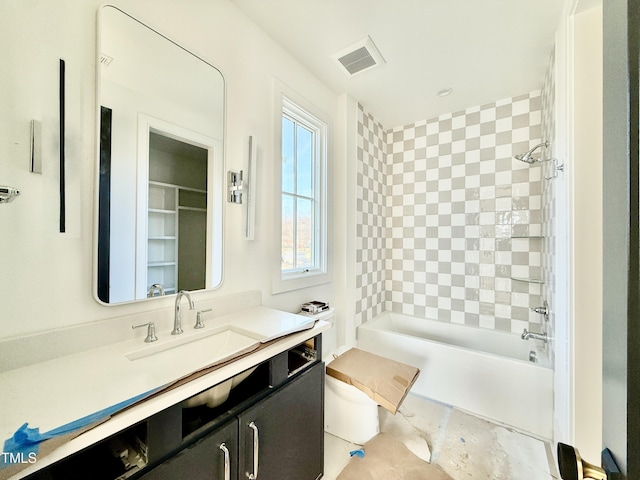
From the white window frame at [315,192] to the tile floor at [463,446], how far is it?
1039mm

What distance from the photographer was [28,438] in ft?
1.59

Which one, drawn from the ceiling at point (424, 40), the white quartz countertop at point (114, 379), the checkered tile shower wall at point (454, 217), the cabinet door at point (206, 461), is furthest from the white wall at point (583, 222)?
the cabinet door at point (206, 461)

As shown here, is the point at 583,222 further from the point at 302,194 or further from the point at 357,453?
the point at 357,453

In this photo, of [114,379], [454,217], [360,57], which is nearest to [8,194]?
[114,379]

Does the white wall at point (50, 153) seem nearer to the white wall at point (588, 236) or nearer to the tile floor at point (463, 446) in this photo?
the tile floor at point (463, 446)

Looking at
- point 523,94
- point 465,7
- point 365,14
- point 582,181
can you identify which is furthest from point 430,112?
point 582,181

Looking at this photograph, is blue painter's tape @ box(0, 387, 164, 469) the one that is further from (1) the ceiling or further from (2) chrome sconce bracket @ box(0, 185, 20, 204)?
(1) the ceiling

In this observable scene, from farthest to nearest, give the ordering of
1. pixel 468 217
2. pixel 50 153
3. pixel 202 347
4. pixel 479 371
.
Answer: pixel 468 217 → pixel 479 371 → pixel 202 347 → pixel 50 153

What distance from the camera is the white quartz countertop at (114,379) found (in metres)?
0.56

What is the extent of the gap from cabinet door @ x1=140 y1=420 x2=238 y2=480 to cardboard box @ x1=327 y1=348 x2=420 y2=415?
0.81 metres

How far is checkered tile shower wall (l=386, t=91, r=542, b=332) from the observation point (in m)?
2.17

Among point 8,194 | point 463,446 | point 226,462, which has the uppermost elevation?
point 8,194

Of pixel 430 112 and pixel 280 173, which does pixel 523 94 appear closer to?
pixel 430 112

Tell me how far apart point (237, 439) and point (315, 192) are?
5.28 feet
